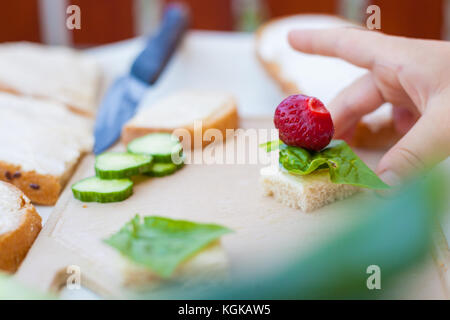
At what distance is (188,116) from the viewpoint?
2.64 m

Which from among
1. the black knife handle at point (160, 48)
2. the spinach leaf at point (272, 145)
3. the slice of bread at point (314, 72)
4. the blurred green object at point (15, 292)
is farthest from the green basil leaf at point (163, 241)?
the black knife handle at point (160, 48)

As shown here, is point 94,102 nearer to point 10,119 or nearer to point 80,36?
point 10,119

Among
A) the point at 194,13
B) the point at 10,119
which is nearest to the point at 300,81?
the point at 10,119

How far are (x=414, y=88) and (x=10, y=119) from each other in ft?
5.78

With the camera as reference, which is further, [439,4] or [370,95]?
[439,4]

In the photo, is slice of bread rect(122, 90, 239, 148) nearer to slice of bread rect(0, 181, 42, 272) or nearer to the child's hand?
the child's hand

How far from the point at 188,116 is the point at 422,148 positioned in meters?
1.19

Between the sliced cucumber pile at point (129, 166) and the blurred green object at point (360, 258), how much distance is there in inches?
25.7

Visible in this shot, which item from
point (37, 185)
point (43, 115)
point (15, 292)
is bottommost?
point (15, 292)

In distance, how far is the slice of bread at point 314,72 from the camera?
2566 mm

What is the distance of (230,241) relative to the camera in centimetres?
166

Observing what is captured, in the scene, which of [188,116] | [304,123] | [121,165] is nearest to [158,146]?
[121,165]

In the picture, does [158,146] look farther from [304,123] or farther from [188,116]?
[304,123]
